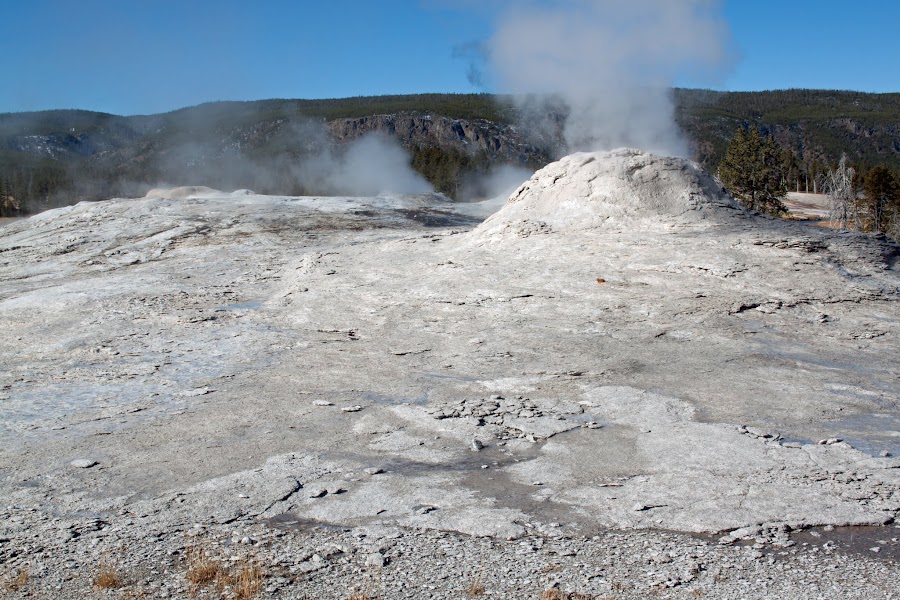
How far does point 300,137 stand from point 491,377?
110m

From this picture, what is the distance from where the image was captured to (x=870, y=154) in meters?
129

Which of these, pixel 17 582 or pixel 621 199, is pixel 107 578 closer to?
pixel 17 582

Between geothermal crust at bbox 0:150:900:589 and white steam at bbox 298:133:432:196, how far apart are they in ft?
109

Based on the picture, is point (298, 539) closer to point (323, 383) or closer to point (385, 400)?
point (385, 400)

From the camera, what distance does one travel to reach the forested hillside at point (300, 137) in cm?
8206

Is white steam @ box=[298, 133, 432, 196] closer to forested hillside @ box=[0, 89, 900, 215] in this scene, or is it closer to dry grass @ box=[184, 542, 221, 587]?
forested hillside @ box=[0, 89, 900, 215]

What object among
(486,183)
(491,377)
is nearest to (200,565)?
(491,377)

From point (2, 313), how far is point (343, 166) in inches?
1940

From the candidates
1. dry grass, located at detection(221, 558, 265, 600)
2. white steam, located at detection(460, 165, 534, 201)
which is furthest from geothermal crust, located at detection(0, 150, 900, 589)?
white steam, located at detection(460, 165, 534, 201)

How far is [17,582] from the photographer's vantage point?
3.50 m

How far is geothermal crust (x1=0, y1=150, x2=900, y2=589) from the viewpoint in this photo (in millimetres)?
4457

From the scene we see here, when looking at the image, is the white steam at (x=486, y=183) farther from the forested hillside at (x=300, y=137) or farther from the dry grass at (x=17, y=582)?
the dry grass at (x=17, y=582)

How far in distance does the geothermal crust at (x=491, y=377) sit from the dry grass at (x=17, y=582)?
20 cm

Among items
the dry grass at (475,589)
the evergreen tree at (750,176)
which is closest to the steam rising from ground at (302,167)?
the evergreen tree at (750,176)
